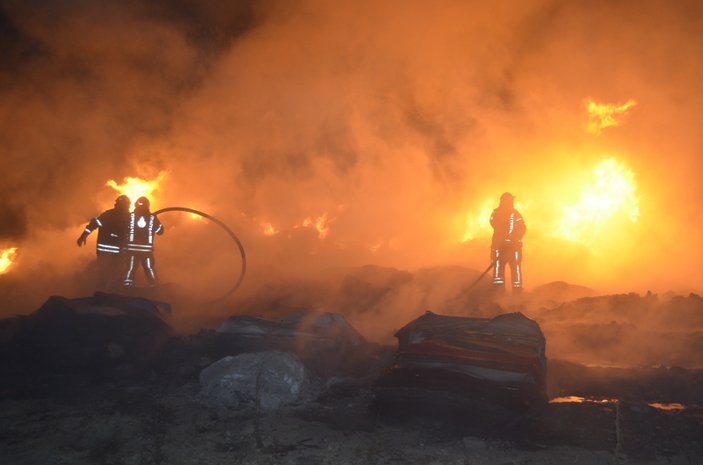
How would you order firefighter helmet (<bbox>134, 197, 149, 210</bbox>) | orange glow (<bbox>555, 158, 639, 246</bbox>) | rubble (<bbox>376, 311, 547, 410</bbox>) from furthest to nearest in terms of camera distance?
orange glow (<bbox>555, 158, 639, 246</bbox>)
firefighter helmet (<bbox>134, 197, 149, 210</bbox>)
rubble (<bbox>376, 311, 547, 410</bbox>)

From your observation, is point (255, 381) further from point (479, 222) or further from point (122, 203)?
point (479, 222)

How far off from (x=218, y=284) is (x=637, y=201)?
12.4 m

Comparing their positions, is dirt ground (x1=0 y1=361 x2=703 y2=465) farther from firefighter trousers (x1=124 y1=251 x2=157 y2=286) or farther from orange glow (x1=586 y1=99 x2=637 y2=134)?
orange glow (x1=586 y1=99 x2=637 y2=134)

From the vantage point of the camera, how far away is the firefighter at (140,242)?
25.8 ft

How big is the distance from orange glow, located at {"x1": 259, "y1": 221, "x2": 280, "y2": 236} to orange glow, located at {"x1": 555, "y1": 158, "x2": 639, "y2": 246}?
9.03 meters

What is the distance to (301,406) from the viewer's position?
3.96 metres

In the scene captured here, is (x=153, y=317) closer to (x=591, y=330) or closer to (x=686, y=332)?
(x=591, y=330)

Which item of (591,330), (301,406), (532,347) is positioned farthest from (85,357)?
(591,330)

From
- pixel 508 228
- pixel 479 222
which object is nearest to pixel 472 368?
pixel 508 228

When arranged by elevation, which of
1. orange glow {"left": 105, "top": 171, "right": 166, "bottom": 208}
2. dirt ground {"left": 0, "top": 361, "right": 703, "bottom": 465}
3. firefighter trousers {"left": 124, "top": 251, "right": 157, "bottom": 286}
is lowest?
dirt ground {"left": 0, "top": 361, "right": 703, "bottom": 465}

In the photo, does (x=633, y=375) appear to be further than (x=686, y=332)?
No

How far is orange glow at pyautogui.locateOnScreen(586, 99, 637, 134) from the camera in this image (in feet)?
45.3

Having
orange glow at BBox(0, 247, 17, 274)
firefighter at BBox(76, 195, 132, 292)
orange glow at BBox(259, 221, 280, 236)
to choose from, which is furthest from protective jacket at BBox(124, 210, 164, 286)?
orange glow at BBox(259, 221, 280, 236)

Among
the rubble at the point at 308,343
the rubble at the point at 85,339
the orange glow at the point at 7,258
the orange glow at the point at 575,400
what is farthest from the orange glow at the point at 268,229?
the orange glow at the point at 575,400
